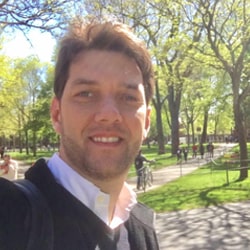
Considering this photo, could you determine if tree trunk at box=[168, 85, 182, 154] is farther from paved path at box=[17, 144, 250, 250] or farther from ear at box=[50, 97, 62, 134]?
ear at box=[50, 97, 62, 134]

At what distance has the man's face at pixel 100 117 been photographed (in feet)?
5.23

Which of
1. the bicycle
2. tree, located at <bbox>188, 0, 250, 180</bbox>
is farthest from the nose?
the bicycle

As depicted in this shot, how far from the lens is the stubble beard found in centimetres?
160

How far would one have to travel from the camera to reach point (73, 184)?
1570mm

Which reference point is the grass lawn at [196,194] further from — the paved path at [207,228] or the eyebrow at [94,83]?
the eyebrow at [94,83]

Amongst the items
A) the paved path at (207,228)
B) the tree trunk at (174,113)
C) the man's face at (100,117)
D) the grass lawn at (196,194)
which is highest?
the tree trunk at (174,113)

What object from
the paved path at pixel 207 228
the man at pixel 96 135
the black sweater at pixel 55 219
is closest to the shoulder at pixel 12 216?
the black sweater at pixel 55 219

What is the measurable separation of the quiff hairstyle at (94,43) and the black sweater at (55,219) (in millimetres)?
350

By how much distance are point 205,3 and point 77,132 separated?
52.2 ft

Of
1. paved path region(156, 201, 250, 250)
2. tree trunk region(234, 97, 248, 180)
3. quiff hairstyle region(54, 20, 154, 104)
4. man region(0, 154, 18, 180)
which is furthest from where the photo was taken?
tree trunk region(234, 97, 248, 180)

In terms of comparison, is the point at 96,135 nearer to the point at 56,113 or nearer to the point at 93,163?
the point at 93,163

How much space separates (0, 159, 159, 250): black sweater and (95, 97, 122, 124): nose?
25 centimetres

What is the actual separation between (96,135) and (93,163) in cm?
10

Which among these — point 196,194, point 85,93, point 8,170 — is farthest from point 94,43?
point 196,194
